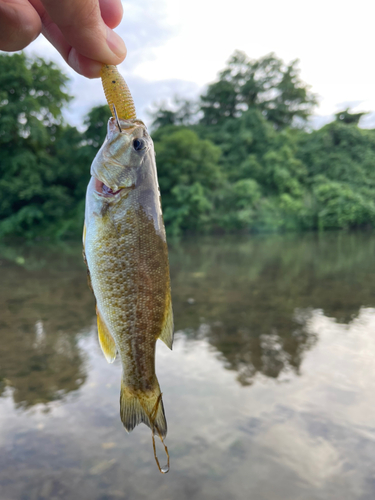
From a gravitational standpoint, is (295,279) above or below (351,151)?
below

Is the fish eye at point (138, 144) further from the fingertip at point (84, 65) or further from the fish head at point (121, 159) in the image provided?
the fingertip at point (84, 65)

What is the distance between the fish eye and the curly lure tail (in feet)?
0.39

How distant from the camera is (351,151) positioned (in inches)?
1162

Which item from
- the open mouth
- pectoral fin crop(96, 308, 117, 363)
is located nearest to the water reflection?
pectoral fin crop(96, 308, 117, 363)

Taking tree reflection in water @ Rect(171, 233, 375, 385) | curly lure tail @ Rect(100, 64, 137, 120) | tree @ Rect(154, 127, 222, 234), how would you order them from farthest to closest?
tree @ Rect(154, 127, 222, 234) < tree reflection in water @ Rect(171, 233, 375, 385) < curly lure tail @ Rect(100, 64, 137, 120)

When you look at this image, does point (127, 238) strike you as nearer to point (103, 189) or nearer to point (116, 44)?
point (103, 189)

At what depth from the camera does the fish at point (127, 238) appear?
151 cm

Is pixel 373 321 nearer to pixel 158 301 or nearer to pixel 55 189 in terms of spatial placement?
pixel 158 301

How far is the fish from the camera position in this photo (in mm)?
1508

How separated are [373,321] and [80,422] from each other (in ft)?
19.5

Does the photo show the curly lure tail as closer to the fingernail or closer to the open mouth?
the fingernail

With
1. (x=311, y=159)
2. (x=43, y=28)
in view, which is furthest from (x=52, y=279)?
(x=311, y=159)

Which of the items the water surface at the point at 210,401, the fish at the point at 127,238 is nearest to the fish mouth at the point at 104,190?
the fish at the point at 127,238

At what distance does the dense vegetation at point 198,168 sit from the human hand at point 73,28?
70.1ft
